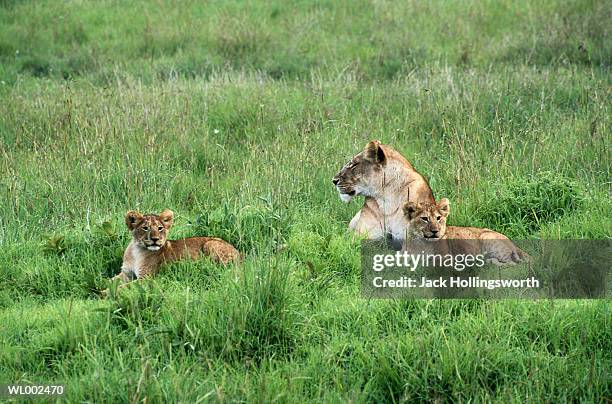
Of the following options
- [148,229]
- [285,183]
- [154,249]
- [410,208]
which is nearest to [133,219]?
[148,229]

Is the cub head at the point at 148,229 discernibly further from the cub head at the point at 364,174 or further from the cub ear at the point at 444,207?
the cub ear at the point at 444,207

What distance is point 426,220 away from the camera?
6266 millimetres

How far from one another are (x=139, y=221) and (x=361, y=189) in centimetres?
194

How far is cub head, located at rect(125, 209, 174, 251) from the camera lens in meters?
Answer: 6.31

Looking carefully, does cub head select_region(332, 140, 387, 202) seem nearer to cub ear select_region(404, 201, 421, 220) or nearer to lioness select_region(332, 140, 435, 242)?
lioness select_region(332, 140, 435, 242)

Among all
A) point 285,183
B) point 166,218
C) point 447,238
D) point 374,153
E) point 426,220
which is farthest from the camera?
point 285,183

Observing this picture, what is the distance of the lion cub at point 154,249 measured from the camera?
6.30m

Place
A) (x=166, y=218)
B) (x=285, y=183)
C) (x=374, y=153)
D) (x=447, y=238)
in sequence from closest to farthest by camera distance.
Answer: (x=447, y=238), (x=166, y=218), (x=374, y=153), (x=285, y=183)

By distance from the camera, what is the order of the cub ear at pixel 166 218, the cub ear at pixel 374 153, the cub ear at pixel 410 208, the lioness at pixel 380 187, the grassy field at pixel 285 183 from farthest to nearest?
1. the cub ear at pixel 374 153
2. the lioness at pixel 380 187
3. the cub ear at pixel 166 218
4. the cub ear at pixel 410 208
5. the grassy field at pixel 285 183

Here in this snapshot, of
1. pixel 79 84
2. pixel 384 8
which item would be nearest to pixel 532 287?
pixel 79 84

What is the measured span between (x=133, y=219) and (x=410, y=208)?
220cm

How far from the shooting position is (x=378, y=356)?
496 cm

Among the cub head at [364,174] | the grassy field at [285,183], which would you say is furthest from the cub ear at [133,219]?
the cub head at [364,174]

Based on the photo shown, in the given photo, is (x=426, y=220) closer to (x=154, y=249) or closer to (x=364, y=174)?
(x=364, y=174)
